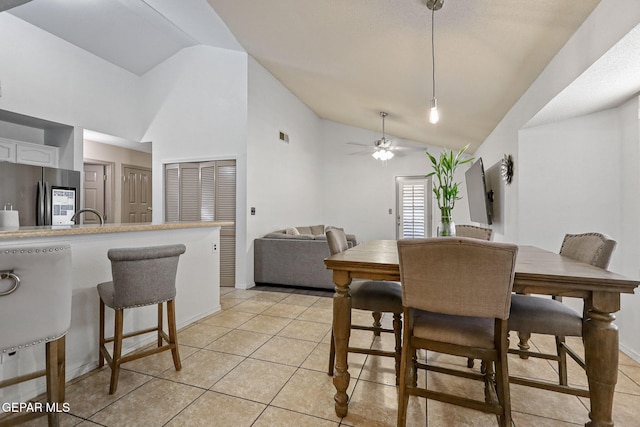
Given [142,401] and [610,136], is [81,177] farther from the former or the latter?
[610,136]

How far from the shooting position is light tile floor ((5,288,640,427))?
1.61 m

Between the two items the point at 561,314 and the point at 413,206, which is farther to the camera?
the point at 413,206

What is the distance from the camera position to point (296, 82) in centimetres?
505

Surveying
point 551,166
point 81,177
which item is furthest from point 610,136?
point 81,177

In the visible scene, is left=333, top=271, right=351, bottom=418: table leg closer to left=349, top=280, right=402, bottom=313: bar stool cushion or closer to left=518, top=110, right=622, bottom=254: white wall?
left=349, top=280, right=402, bottom=313: bar stool cushion

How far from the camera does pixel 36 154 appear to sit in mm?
4051

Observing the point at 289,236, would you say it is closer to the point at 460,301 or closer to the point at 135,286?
the point at 135,286

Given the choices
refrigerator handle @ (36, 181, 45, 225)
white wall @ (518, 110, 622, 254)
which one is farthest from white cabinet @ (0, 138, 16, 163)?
white wall @ (518, 110, 622, 254)

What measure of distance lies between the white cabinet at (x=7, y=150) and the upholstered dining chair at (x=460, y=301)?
506 cm

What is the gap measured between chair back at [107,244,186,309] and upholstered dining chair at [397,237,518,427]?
5.10 ft

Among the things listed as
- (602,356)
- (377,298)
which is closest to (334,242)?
(377,298)

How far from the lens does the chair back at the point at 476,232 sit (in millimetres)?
2623

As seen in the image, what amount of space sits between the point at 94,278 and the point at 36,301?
0.88 meters

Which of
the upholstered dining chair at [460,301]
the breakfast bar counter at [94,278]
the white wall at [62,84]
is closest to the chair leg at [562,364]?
the upholstered dining chair at [460,301]
